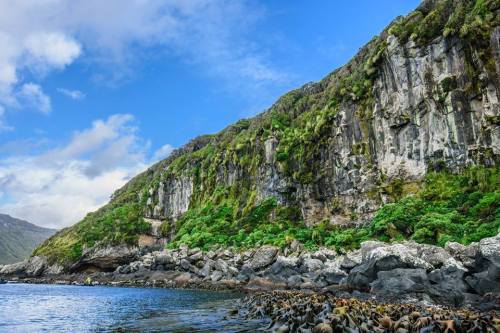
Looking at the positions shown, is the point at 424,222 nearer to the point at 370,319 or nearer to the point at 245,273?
the point at 245,273

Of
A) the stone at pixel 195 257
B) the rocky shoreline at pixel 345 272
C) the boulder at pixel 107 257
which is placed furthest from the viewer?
the boulder at pixel 107 257

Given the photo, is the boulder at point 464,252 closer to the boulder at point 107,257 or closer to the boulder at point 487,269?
the boulder at point 487,269

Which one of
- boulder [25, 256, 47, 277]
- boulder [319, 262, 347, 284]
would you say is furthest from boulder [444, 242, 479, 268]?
boulder [25, 256, 47, 277]

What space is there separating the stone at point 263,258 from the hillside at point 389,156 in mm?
2740

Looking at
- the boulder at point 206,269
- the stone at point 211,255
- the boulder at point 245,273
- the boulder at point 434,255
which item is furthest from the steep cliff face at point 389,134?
the boulder at point 434,255

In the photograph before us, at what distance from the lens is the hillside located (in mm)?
45406

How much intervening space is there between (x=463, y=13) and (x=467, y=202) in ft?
85.8

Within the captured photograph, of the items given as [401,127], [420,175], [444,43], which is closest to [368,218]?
[420,175]

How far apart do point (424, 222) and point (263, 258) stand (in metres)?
20.6

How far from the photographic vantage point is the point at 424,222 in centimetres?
4094

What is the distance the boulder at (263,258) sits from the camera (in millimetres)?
51906

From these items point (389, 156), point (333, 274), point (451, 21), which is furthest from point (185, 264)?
point (451, 21)

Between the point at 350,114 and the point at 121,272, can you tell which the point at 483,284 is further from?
the point at 121,272

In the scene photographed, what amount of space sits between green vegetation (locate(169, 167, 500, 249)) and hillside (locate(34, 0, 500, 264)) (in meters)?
0.14
